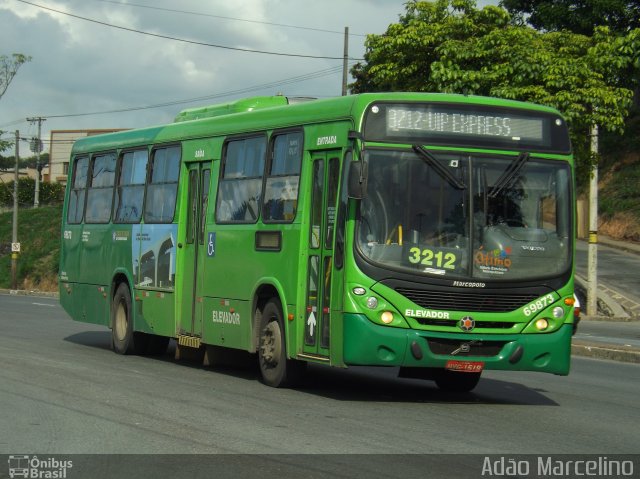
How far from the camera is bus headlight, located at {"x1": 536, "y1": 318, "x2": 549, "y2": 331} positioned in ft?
39.7

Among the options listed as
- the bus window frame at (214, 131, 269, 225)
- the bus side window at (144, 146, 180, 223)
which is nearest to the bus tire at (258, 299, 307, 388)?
the bus window frame at (214, 131, 269, 225)

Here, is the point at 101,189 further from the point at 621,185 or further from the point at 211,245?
the point at 621,185

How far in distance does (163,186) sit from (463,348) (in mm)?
6471

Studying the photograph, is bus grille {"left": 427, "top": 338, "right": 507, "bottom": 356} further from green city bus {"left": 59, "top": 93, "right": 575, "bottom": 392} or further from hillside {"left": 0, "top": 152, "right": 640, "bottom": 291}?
hillside {"left": 0, "top": 152, "right": 640, "bottom": 291}

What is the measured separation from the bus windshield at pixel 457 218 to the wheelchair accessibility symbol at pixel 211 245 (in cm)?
369

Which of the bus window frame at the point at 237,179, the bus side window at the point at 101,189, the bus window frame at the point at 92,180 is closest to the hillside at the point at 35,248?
the bus window frame at the point at 92,180

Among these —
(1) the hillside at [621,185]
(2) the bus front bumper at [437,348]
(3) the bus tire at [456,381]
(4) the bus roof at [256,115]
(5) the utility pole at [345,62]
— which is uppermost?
(5) the utility pole at [345,62]

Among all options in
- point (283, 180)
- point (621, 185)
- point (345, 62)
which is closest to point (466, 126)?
point (283, 180)

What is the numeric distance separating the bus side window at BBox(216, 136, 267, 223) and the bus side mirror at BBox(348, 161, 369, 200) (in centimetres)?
266

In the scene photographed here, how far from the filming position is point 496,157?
39.8 ft

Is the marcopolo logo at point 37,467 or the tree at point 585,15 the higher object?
the tree at point 585,15

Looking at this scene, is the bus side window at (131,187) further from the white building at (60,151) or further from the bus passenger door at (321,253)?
the white building at (60,151)

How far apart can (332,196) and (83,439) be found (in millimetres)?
4244

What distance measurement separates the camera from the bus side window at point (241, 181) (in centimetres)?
1409
